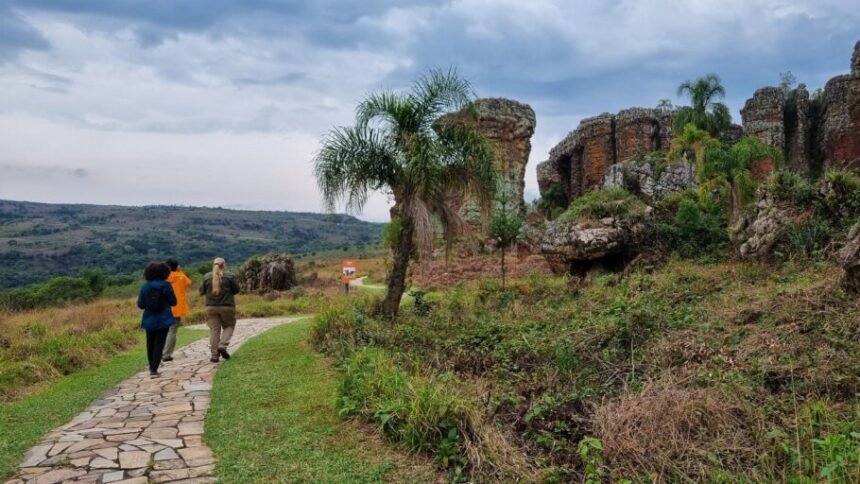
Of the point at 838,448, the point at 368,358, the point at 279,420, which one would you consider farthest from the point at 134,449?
the point at 838,448

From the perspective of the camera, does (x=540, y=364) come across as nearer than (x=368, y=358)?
Yes

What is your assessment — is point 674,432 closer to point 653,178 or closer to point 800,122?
point 653,178

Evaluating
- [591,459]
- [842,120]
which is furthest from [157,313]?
[842,120]

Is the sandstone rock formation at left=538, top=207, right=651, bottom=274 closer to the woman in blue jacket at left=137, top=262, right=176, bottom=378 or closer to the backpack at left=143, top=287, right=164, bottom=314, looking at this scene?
the woman in blue jacket at left=137, top=262, right=176, bottom=378

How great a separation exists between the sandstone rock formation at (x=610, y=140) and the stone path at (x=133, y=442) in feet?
80.9

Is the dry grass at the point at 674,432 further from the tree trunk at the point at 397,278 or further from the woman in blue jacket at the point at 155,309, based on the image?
the tree trunk at the point at 397,278

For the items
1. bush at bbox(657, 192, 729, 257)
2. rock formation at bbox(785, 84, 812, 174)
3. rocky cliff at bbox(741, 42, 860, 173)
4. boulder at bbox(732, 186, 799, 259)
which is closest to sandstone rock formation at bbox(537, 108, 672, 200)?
rocky cliff at bbox(741, 42, 860, 173)

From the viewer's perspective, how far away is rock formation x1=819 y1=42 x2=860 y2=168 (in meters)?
22.5

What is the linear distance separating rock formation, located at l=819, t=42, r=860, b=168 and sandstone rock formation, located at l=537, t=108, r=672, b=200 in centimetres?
704

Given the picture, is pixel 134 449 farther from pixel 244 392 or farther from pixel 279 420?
pixel 244 392

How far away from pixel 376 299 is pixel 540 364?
20.0ft

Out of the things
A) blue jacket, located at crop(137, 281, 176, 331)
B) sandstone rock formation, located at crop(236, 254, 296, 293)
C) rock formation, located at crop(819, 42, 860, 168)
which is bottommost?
sandstone rock formation, located at crop(236, 254, 296, 293)

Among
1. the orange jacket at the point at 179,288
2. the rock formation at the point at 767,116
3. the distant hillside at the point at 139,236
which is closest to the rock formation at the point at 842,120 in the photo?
the rock formation at the point at 767,116

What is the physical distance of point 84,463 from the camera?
14.6 ft
